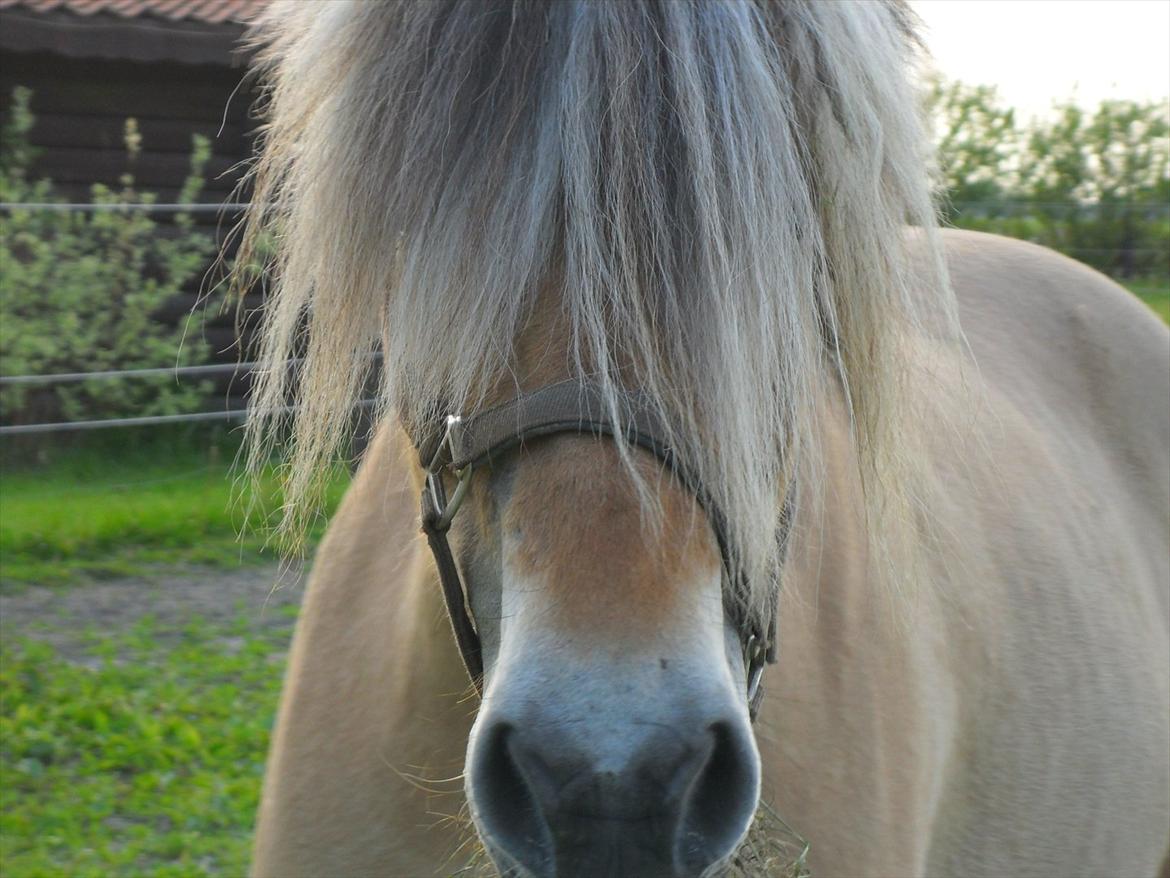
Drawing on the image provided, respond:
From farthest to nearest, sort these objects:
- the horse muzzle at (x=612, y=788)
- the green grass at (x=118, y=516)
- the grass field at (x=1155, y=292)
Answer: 1. the grass field at (x=1155, y=292)
2. the green grass at (x=118, y=516)
3. the horse muzzle at (x=612, y=788)

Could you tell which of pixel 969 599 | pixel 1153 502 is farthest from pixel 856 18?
pixel 1153 502

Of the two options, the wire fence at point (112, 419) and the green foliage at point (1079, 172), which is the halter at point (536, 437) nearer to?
the wire fence at point (112, 419)

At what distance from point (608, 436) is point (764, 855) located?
27.9 inches

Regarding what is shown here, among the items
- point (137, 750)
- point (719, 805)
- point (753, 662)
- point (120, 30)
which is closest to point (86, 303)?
point (120, 30)

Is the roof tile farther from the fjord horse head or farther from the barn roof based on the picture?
the fjord horse head

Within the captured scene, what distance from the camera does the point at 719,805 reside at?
143 centimetres

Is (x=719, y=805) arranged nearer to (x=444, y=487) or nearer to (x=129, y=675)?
(x=444, y=487)

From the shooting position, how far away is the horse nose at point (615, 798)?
51.3 inches

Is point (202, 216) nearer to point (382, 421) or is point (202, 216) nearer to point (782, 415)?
point (382, 421)

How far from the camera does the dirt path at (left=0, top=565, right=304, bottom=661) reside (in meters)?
5.26

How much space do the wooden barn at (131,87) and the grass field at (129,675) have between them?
151 centimetres

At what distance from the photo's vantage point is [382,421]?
2002mm

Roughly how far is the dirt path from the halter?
356 centimetres

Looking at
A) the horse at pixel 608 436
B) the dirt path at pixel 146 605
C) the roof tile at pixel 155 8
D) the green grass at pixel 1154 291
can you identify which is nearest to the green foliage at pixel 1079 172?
the green grass at pixel 1154 291
